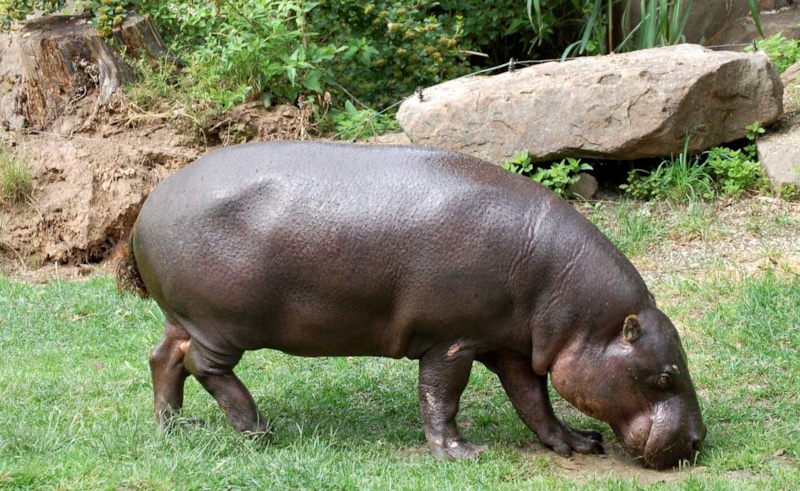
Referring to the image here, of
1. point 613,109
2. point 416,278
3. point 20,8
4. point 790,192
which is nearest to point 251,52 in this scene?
point 20,8

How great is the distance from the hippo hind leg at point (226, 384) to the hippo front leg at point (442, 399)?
0.87 metres

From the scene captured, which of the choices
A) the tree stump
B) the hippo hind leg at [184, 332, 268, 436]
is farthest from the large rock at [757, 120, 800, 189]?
the tree stump

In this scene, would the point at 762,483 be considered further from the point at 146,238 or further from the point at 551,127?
the point at 551,127

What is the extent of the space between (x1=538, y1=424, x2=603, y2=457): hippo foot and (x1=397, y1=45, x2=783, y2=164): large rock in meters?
3.61

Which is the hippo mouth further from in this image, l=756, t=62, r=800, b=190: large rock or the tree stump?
the tree stump

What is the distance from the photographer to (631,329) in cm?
496

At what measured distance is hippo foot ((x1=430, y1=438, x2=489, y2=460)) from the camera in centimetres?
515

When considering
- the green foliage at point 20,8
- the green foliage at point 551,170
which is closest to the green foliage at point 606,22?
the green foliage at point 551,170

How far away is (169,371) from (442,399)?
4.79 ft

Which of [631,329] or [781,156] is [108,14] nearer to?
[781,156]

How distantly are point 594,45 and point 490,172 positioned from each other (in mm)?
5861

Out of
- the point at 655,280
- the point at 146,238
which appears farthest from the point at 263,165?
the point at 655,280

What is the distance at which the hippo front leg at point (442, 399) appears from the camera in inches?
201

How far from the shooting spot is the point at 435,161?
5.16 metres
